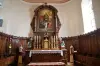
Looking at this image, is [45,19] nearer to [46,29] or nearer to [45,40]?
[46,29]

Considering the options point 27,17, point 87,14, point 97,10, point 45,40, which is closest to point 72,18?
point 87,14

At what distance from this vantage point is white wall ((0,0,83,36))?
820 centimetres

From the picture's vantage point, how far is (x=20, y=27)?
8.34 meters

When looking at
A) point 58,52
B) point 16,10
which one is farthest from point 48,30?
point 16,10

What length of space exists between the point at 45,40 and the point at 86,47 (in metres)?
2.63

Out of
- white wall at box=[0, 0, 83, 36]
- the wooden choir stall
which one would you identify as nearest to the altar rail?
white wall at box=[0, 0, 83, 36]

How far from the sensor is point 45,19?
27.6 ft

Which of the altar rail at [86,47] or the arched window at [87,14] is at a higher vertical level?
the arched window at [87,14]

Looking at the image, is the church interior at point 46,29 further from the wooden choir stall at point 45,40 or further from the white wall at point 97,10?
the white wall at point 97,10

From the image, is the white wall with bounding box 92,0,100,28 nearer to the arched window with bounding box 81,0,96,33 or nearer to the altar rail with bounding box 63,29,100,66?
the altar rail with bounding box 63,29,100,66

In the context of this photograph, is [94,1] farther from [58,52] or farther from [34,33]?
[34,33]

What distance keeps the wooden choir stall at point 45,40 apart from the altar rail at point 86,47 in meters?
0.85

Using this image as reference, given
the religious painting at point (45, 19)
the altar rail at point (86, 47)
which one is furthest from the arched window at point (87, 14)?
the religious painting at point (45, 19)

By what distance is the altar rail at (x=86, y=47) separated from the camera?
16.6 feet
